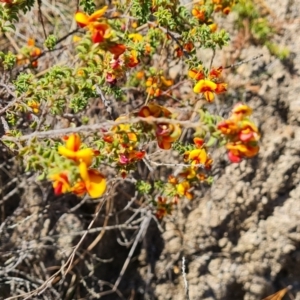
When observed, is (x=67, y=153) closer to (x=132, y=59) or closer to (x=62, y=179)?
(x=62, y=179)

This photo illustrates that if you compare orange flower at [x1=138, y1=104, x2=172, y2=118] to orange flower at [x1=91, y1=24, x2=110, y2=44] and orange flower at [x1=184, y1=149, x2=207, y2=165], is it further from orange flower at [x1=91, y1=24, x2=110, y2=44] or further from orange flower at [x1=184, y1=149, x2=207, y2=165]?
orange flower at [x1=184, y1=149, x2=207, y2=165]

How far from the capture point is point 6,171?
2.61 metres

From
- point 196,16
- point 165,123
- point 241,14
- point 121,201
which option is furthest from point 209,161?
point 241,14

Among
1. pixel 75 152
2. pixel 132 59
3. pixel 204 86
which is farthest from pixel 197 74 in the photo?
pixel 75 152

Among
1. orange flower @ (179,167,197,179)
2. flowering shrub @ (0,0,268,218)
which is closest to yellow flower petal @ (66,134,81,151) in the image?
flowering shrub @ (0,0,268,218)

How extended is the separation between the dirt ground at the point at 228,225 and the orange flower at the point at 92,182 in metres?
1.58

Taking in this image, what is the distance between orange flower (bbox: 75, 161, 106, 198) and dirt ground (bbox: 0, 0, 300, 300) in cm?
158

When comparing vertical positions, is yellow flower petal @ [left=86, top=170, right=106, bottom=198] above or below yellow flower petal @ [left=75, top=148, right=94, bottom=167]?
below

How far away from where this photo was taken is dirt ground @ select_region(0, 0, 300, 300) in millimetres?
2746

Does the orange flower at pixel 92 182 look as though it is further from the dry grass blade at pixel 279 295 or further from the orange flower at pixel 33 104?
the dry grass blade at pixel 279 295

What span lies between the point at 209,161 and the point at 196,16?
0.56m

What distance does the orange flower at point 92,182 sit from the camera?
1064 millimetres

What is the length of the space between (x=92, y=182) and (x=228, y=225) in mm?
1828

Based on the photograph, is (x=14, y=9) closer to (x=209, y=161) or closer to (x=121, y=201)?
(x=209, y=161)
